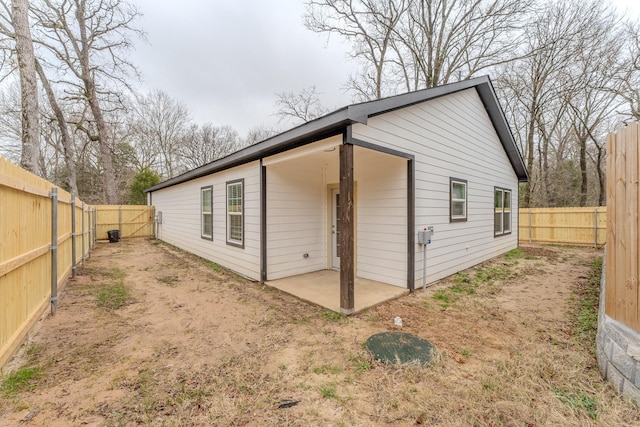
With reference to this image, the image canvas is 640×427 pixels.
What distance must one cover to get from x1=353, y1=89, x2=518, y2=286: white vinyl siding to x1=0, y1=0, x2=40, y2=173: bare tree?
27.7 ft

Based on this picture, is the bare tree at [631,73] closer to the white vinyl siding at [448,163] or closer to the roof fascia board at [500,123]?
the roof fascia board at [500,123]

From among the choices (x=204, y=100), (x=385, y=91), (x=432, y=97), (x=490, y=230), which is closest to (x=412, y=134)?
(x=432, y=97)

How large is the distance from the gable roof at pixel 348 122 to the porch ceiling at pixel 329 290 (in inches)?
98.0

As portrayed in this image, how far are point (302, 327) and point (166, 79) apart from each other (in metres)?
16.2

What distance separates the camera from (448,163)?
5.97m

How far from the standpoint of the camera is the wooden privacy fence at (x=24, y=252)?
2.50 metres

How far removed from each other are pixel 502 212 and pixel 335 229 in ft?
18.9

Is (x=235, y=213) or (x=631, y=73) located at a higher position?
(x=631, y=73)

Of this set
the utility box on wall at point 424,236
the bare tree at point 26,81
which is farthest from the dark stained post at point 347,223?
the bare tree at point 26,81

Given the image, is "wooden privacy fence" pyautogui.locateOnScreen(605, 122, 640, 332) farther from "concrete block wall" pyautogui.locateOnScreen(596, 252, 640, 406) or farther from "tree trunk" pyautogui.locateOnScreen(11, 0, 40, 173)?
"tree trunk" pyautogui.locateOnScreen(11, 0, 40, 173)

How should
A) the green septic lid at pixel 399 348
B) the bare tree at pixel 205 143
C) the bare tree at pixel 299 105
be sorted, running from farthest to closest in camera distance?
the bare tree at pixel 205 143 → the bare tree at pixel 299 105 → the green septic lid at pixel 399 348

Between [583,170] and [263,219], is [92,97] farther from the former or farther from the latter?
[583,170]

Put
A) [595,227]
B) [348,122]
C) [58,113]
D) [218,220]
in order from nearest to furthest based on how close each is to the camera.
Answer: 1. [348,122]
2. [218,220]
3. [595,227]
4. [58,113]

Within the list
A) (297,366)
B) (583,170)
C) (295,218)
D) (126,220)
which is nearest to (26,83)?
(295,218)
